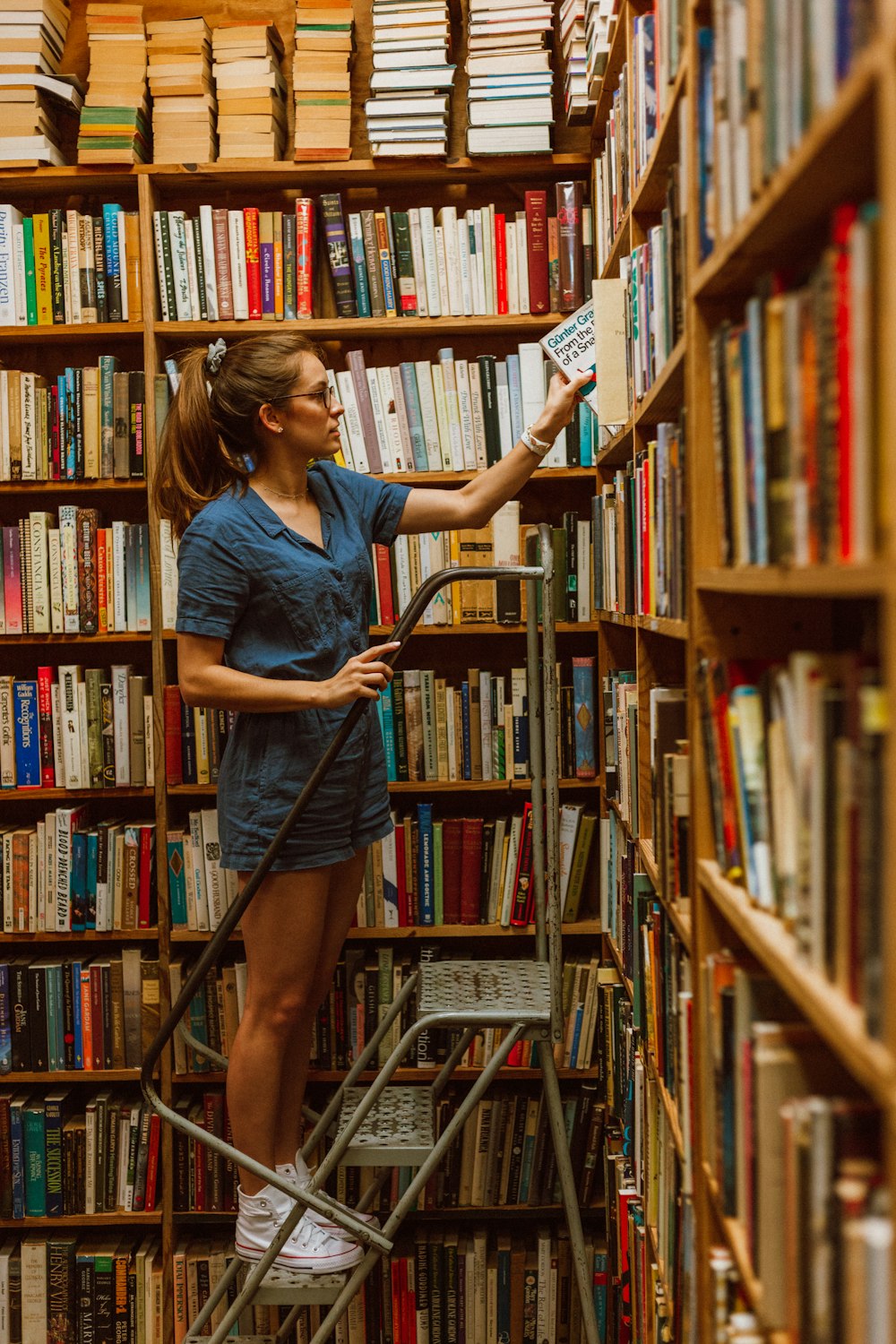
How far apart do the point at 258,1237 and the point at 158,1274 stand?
782mm

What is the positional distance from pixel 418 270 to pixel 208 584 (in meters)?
1.01

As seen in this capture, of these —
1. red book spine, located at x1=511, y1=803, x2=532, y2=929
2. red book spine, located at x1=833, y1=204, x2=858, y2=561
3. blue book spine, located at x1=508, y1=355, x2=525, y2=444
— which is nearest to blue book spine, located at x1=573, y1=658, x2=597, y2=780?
red book spine, located at x1=511, y1=803, x2=532, y2=929

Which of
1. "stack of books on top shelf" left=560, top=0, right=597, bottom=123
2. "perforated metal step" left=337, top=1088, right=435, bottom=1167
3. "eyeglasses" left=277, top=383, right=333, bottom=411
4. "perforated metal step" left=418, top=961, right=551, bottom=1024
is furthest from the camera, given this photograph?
"stack of books on top shelf" left=560, top=0, right=597, bottom=123

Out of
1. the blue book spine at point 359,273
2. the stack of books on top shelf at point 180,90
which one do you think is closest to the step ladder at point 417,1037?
the blue book spine at point 359,273

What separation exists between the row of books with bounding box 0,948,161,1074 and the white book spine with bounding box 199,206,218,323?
4.64 feet

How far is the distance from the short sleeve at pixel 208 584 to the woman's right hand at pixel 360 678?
22 centimetres

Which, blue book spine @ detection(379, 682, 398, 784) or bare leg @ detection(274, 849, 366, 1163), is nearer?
bare leg @ detection(274, 849, 366, 1163)

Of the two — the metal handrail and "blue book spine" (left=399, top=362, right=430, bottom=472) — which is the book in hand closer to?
the metal handrail

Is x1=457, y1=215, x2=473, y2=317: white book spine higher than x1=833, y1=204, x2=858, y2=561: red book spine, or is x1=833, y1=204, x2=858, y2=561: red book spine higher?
x1=457, y1=215, x2=473, y2=317: white book spine

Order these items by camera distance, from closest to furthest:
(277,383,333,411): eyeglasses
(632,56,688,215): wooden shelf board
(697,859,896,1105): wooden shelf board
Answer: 1. (697,859,896,1105): wooden shelf board
2. (632,56,688,215): wooden shelf board
3. (277,383,333,411): eyeglasses

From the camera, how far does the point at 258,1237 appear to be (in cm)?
180

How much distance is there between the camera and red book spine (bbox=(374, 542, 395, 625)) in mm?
2395

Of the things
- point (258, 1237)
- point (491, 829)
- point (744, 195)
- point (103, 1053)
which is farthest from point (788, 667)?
point (103, 1053)

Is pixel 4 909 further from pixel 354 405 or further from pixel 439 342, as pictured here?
pixel 439 342
